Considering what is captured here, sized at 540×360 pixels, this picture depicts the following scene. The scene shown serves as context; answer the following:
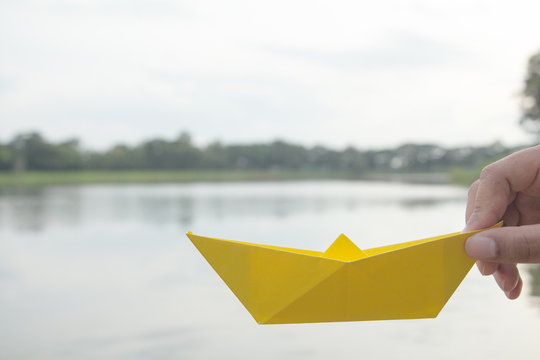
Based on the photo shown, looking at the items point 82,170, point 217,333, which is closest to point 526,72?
point 217,333

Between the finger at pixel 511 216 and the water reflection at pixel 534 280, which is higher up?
the finger at pixel 511 216

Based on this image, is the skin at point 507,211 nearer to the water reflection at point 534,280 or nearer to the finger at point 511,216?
the finger at point 511,216

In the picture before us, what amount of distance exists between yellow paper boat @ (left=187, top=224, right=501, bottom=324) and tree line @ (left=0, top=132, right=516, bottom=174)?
2138 cm

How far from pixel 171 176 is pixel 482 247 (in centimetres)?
2732

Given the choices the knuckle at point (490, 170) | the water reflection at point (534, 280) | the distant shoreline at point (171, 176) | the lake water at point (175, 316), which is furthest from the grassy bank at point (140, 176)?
the knuckle at point (490, 170)

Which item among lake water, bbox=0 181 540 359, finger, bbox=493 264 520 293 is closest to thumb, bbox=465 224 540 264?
finger, bbox=493 264 520 293

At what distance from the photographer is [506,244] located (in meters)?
0.60

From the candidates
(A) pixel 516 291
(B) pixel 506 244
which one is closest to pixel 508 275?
(A) pixel 516 291

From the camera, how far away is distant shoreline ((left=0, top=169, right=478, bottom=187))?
2296cm

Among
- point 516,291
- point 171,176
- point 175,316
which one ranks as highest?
point 516,291

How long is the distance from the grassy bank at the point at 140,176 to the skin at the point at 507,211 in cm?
2279

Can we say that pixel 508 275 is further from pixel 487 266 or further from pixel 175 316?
pixel 175 316

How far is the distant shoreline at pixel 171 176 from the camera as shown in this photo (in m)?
23.0

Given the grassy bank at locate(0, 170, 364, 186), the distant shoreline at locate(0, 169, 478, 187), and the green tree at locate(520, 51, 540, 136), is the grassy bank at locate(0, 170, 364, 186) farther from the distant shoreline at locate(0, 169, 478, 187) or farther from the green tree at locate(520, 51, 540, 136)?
the green tree at locate(520, 51, 540, 136)
